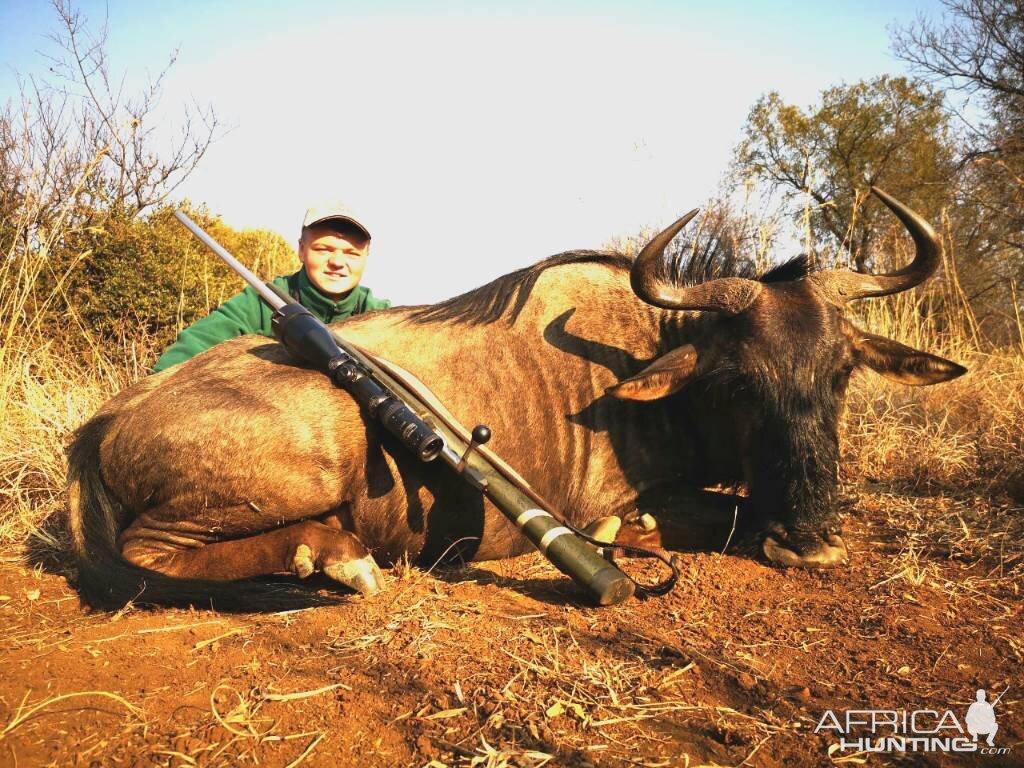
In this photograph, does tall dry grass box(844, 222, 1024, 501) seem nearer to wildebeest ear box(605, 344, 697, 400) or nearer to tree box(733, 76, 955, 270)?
wildebeest ear box(605, 344, 697, 400)

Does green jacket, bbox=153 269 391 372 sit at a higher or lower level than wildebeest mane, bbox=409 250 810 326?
lower

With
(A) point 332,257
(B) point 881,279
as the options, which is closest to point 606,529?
(B) point 881,279

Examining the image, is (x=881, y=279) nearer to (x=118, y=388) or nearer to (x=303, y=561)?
(x=303, y=561)

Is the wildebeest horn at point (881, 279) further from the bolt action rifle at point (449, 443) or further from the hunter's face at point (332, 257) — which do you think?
the hunter's face at point (332, 257)

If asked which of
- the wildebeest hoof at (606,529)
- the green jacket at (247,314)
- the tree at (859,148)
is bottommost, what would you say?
the wildebeest hoof at (606,529)

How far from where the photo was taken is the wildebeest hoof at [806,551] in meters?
3.21

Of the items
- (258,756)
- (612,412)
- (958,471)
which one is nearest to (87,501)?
(258,756)

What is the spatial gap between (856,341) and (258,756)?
3.24 metres

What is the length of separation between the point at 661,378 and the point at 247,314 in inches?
120

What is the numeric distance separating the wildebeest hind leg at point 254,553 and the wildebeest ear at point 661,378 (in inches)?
58.1

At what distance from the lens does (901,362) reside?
12.0 feet

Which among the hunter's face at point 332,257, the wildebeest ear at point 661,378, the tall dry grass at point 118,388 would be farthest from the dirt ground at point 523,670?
the hunter's face at point 332,257

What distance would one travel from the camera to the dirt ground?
185cm

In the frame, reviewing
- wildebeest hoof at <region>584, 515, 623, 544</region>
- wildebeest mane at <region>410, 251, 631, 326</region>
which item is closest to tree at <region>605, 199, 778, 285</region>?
wildebeest mane at <region>410, 251, 631, 326</region>
